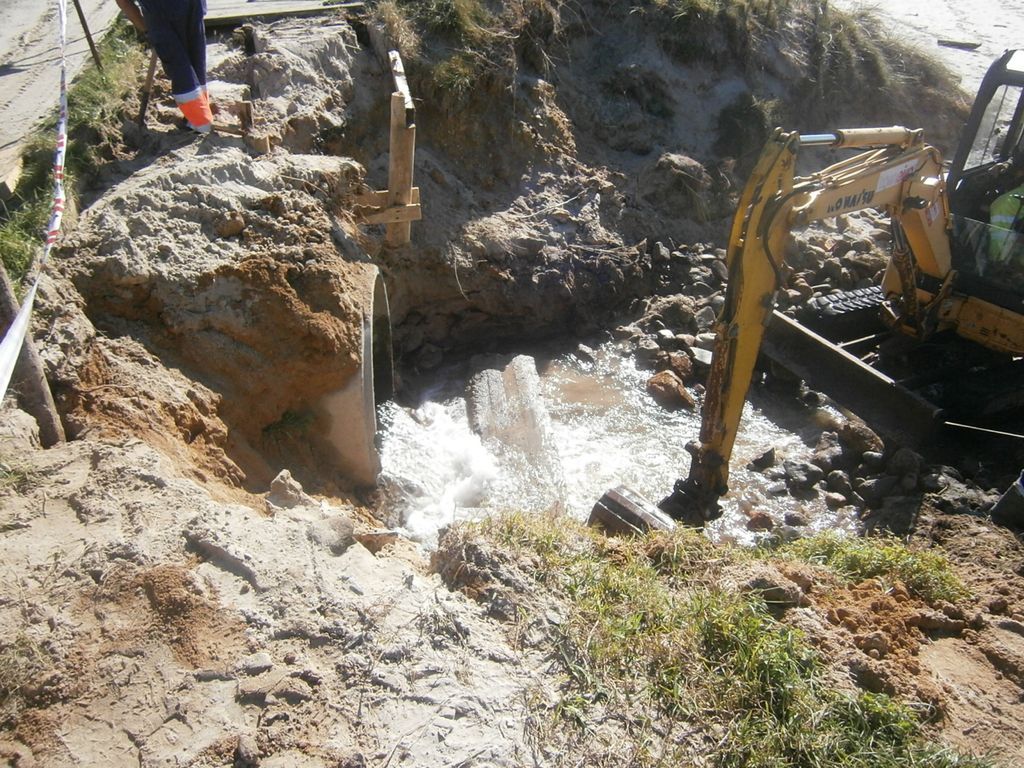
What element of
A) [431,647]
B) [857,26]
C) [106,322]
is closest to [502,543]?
[431,647]

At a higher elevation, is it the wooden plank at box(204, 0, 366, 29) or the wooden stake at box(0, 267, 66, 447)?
the wooden plank at box(204, 0, 366, 29)

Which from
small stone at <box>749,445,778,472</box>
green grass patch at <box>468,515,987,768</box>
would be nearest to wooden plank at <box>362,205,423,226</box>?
green grass patch at <box>468,515,987,768</box>

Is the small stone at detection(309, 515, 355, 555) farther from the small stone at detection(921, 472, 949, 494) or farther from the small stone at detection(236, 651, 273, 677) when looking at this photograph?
the small stone at detection(921, 472, 949, 494)

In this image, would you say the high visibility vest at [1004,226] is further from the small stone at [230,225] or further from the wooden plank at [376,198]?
the small stone at [230,225]

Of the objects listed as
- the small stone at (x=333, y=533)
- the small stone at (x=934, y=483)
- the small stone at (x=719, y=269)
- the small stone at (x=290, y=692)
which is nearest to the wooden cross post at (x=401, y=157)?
the small stone at (x=333, y=533)

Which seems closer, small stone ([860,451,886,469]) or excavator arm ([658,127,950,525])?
excavator arm ([658,127,950,525])

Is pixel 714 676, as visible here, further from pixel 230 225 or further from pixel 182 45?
pixel 182 45

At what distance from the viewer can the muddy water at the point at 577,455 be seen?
20.5 feet

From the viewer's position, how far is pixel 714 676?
3.47 metres

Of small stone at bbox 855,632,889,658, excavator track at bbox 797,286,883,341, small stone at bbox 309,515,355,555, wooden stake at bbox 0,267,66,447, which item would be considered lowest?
excavator track at bbox 797,286,883,341

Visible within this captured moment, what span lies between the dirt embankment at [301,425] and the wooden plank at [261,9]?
15.1 inches

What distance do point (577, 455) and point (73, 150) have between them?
14.9ft

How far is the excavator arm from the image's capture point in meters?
5.12

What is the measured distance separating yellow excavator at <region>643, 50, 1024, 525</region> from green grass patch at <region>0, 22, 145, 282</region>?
4465 millimetres
